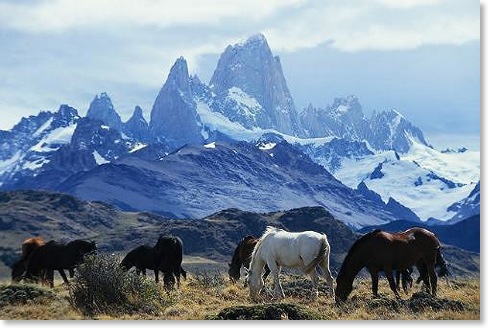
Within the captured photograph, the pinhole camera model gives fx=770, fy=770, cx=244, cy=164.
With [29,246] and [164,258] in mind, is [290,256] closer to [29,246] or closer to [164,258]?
[164,258]

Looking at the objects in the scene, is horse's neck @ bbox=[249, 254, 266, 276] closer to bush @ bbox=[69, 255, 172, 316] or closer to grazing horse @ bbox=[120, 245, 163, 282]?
bush @ bbox=[69, 255, 172, 316]

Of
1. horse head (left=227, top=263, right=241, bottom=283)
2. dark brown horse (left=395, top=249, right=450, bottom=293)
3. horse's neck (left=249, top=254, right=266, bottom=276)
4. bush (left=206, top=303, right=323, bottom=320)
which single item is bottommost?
horse head (left=227, top=263, right=241, bottom=283)

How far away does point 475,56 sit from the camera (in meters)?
26.5

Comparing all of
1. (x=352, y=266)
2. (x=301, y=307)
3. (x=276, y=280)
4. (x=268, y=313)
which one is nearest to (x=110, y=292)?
(x=268, y=313)

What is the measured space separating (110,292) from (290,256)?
20.5 feet

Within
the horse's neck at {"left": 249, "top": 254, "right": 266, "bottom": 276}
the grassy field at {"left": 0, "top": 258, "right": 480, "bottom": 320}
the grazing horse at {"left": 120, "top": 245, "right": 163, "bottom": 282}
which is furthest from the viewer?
the grazing horse at {"left": 120, "top": 245, "right": 163, "bottom": 282}

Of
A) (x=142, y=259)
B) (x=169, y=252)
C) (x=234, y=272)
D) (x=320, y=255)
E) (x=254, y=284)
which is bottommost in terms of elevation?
(x=234, y=272)

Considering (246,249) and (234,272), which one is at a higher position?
(246,249)

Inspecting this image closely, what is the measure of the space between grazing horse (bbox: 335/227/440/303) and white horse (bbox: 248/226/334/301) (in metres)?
0.68

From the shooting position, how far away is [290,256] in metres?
Result: 25.8

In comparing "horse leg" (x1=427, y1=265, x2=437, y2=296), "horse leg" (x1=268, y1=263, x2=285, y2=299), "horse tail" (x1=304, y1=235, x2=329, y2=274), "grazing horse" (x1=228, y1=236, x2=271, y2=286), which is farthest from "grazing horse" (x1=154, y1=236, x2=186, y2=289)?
"horse leg" (x1=427, y1=265, x2=437, y2=296)

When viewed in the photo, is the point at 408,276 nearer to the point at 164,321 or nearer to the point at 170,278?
the point at 170,278

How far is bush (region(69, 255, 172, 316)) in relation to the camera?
22.8 metres

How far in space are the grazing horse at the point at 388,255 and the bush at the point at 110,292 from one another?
609 cm
